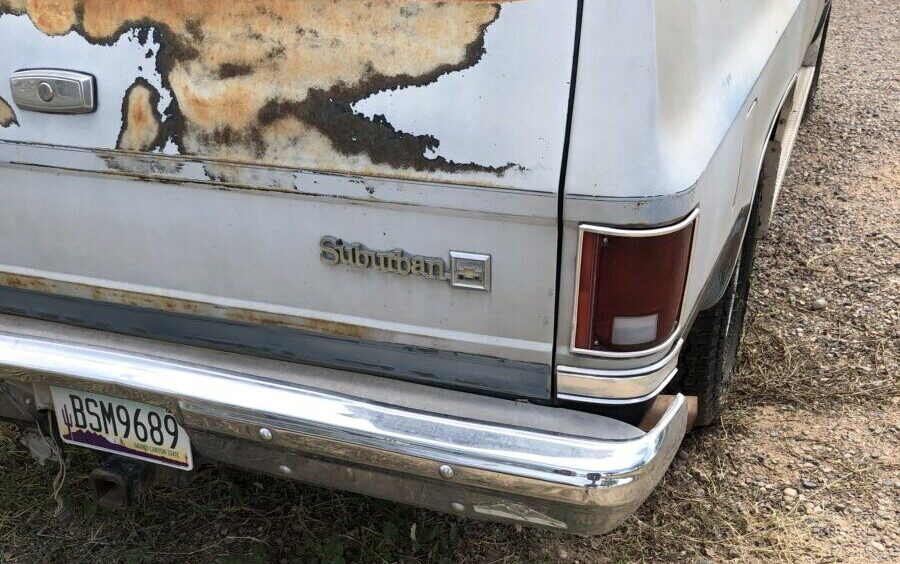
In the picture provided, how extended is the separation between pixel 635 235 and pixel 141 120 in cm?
100

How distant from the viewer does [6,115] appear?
178 cm

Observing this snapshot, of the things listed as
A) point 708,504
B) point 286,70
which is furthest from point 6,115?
point 708,504

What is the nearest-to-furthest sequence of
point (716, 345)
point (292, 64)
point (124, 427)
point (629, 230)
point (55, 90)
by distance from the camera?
point (629, 230) → point (292, 64) → point (55, 90) → point (124, 427) → point (716, 345)

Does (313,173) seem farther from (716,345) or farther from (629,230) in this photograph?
(716,345)

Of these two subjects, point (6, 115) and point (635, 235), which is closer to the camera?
point (635, 235)

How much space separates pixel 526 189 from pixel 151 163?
30.7 inches

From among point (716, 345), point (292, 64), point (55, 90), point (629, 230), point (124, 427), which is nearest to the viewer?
point (629, 230)

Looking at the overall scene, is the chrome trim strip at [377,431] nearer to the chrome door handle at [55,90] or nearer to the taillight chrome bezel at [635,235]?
the taillight chrome bezel at [635,235]

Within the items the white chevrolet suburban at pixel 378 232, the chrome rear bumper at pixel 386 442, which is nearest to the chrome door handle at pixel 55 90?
the white chevrolet suburban at pixel 378 232

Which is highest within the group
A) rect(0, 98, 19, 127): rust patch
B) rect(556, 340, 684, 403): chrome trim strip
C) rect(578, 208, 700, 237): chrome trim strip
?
rect(0, 98, 19, 127): rust patch

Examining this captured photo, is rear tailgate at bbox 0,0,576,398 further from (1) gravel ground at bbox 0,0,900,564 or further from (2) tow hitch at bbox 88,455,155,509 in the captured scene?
(1) gravel ground at bbox 0,0,900,564

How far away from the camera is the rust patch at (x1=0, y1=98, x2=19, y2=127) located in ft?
5.82

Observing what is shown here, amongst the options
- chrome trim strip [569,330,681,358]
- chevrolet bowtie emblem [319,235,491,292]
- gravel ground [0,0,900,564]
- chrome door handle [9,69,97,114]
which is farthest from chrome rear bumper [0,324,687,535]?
gravel ground [0,0,900,564]

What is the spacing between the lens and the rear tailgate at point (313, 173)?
59.1 inches
